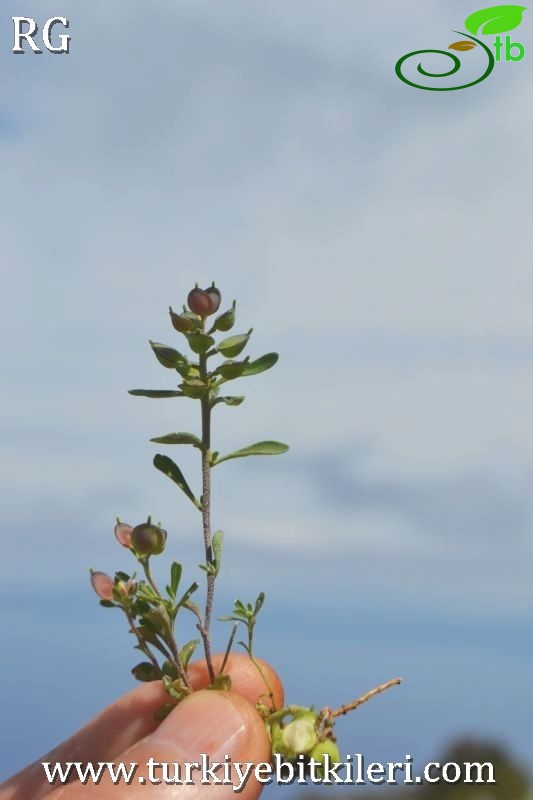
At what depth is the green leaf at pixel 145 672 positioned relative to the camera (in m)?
4.59

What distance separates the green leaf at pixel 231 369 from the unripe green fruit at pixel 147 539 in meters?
0.68

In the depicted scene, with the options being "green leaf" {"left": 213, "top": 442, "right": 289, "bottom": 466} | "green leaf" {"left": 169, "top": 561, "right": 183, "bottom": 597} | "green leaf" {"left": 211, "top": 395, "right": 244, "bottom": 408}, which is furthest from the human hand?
"green leaf" {"left": 211, "top": 395, "right": 244, "bottom": 408}

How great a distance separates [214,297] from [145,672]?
1607mm

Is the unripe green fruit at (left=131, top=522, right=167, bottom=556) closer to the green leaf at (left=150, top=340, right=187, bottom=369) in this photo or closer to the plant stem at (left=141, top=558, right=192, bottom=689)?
the plant stem at (left=141, top=558, right=192, bottom=689)

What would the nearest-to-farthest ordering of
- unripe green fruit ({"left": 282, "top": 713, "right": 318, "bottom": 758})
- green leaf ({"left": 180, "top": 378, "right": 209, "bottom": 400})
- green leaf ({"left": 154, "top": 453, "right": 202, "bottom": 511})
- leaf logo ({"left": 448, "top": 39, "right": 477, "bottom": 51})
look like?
unripe green fruit ({"left": 282, "top": 713, "right": 318, "bottom": 758}) < green leaf ({"left": 180, "top": 378, "right": 209, "bottom": 400}) < green leaf ({"left": 154, "top": 453, "right": 202, "bottom": 511}) < leaf logo ({"left": 448, "top": 39, "right": 477, "bottom": 51})

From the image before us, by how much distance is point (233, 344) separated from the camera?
4512 millimetres

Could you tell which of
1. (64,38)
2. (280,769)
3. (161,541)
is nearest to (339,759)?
(280,769)

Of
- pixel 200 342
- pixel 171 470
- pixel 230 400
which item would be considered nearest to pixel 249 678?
pixel 171 470

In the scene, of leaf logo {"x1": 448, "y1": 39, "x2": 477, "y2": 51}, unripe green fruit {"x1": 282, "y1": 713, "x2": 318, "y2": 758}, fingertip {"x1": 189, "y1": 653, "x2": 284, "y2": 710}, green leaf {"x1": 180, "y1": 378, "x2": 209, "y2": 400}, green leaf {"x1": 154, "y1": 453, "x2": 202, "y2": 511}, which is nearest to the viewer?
unripe green fruit {"x1": 282, "y1": 713, "x2": 318, "y2": 758}

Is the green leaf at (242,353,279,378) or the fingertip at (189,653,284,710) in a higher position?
the green leaf at (242,353,279,378)

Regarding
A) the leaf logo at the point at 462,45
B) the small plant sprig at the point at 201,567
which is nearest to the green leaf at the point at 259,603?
the small plant sprig at the point at 201,567

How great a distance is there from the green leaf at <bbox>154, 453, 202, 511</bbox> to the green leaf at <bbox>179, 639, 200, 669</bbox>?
2.09 ft

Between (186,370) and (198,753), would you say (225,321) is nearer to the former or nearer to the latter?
(186,370)

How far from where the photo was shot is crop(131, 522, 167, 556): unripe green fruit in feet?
14.4
